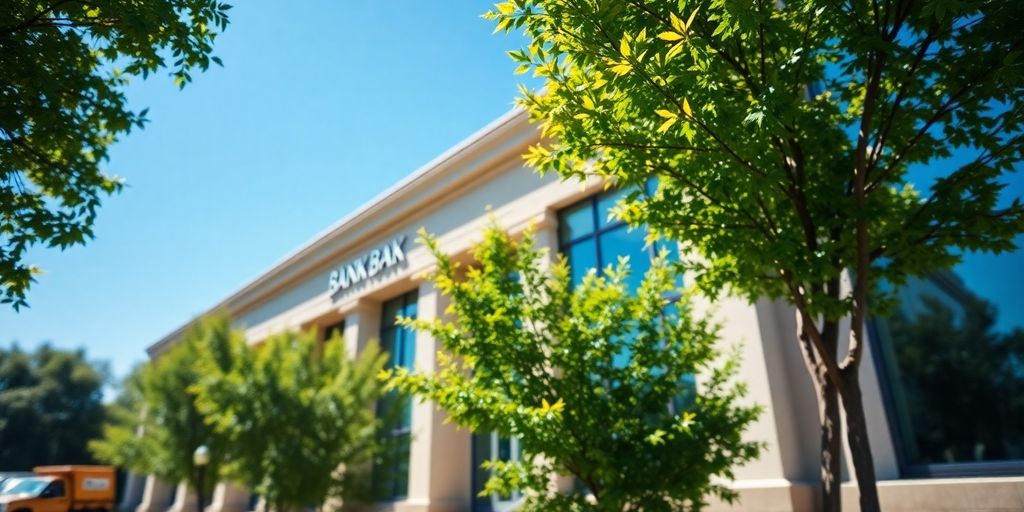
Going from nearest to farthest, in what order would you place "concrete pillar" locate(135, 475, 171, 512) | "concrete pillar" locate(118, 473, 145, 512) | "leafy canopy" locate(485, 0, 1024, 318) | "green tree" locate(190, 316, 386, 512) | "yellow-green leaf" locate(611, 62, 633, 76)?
1. "yellow-green leaf" locate(611, 62, 633, 76)
2. "leafy canopy" locate(485, 0, 1024, 318)
3. "green tree" locate(190, 316, 386, 512)
4. "concrete pillar" locate(135, 475, 171, 512)
5. "concrete pillar" locate(118, 473, 145, 512)

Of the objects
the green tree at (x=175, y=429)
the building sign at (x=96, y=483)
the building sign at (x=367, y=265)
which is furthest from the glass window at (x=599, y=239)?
the building sign at (x=96, y=483)

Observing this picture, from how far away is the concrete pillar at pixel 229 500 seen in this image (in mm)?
22609

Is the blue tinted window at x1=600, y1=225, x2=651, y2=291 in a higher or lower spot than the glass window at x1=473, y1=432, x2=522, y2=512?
higher

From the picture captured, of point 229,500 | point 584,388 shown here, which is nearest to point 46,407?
point 229,500

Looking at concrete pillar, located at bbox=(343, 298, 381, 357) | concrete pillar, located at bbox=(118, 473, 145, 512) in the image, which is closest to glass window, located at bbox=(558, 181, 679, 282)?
concrete pillar, located at bbox=(343, 298, 381, 357)

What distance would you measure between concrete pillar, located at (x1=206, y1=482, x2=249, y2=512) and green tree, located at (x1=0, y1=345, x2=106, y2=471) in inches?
1374

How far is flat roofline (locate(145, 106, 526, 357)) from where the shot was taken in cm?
1542

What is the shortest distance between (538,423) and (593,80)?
11.7 ft

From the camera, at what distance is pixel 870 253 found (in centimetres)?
552

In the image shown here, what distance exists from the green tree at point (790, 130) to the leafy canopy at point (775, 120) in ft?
0.06

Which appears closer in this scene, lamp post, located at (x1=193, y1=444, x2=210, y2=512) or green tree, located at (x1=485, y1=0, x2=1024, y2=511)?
green tree, located at (x1=485, y1=0, x2=1024, y2=511)

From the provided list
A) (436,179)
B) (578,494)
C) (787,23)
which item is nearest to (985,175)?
(787,23)

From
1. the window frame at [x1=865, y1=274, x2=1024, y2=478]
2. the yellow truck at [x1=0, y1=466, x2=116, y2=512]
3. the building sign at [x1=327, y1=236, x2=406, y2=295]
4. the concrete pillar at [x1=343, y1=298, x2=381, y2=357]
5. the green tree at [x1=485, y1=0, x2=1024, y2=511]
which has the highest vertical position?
the building sign at [x1=327, y1=236, x2=406, y2=295]

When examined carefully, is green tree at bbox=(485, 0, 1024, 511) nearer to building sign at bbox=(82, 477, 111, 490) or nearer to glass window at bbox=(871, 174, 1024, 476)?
glass window at bbox=(871, 174, 1024, 476)
